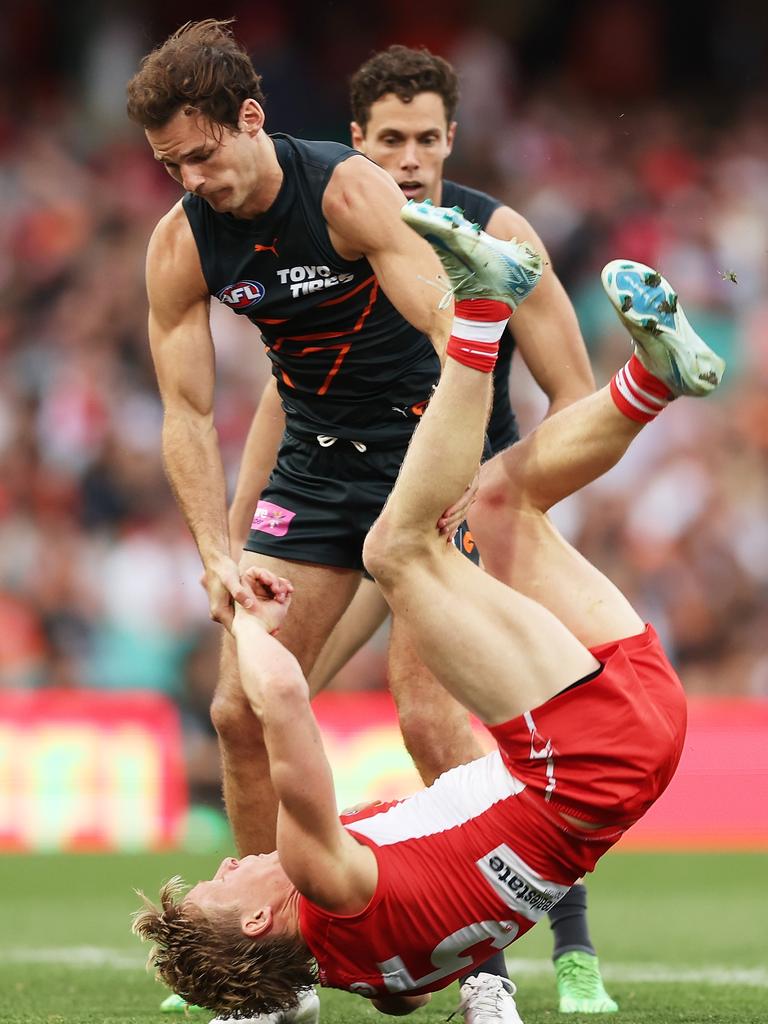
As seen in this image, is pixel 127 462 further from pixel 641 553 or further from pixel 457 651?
pixel 457 651

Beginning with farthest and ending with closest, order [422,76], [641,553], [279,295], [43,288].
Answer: [43,288] → [641,553] → [422,76] → [279,295]

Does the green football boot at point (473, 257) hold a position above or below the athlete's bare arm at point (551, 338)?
above

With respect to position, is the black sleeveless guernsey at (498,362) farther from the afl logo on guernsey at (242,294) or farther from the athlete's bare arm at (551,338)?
the afl logo on guernsey at (242,294)

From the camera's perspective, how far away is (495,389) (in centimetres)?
628

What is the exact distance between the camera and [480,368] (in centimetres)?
440

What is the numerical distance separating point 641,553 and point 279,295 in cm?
790

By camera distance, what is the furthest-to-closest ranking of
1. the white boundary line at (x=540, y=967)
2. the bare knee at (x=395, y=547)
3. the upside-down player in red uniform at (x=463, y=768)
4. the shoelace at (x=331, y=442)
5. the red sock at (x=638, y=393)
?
the white boundary line at (x=540, y=967), the shoelace at (x=331, y=442), the red sock at (x=638, y=393), the bare knee at (x=395, y=547), the upside-down player in red uniform at (x=463, y=768)

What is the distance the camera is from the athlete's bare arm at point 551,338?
6051 mm

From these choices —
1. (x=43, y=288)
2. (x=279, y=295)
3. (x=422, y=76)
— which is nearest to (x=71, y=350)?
(x=43, y=288)

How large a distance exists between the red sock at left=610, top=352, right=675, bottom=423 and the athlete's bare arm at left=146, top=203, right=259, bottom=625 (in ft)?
4.73

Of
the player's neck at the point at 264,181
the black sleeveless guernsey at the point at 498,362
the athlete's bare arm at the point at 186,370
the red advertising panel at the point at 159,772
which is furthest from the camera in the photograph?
the red advertising panel at the point at 159,772

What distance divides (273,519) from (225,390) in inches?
304

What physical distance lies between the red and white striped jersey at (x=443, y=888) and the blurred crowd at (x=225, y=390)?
25.2 ft

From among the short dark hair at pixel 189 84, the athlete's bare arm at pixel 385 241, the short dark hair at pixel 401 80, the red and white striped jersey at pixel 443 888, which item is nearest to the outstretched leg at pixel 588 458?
the athlete's bare arm at pixel 385 241
